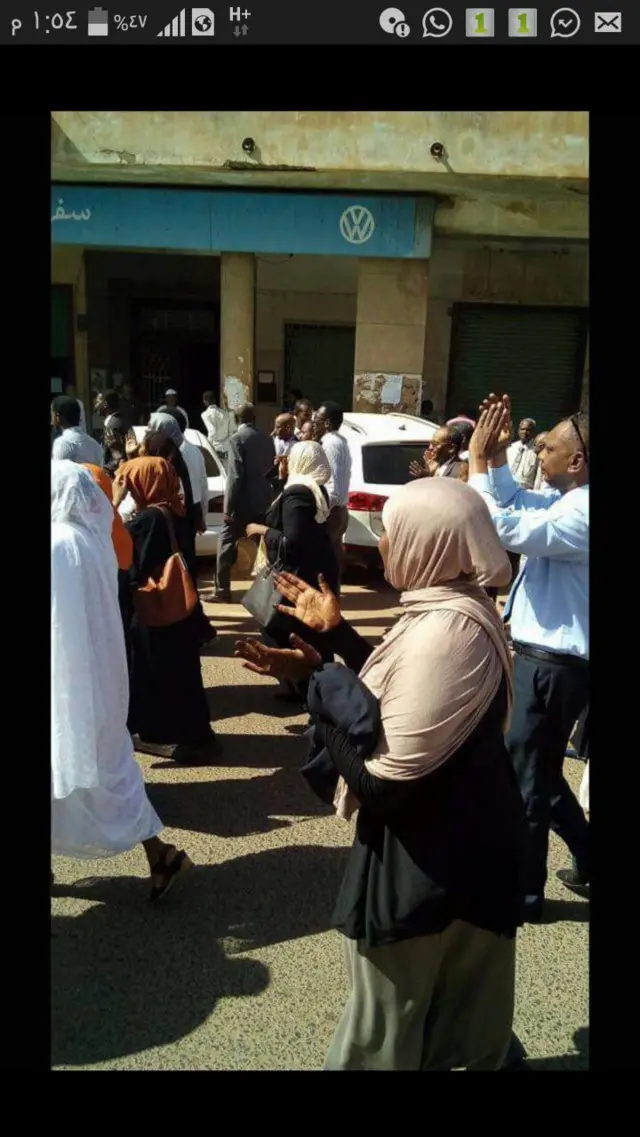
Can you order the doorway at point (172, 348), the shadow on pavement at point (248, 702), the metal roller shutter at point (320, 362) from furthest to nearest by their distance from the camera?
the doorway at point (172, 348), the metal roller shutter at point (320, 362), the shadow on pavement at point (248, 702)

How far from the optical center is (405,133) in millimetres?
11008

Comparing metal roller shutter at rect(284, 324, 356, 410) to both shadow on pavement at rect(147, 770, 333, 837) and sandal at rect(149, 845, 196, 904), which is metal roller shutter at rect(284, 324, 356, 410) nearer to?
shadow on pavement at rect(147, 770, 333, 837)

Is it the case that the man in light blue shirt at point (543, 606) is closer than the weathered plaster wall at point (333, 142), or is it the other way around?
the man in light blue shirt at point (543, 606)

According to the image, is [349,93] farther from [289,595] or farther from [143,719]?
[143,719]

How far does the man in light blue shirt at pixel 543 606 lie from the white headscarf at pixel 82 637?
4.71 ft

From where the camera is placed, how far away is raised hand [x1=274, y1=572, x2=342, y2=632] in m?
2.26

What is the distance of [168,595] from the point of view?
14.1 feet

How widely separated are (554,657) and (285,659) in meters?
1.28

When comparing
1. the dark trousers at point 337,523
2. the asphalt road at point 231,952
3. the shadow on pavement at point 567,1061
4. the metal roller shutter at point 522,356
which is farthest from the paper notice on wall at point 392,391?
the shadow on pavement at point 567,1061
